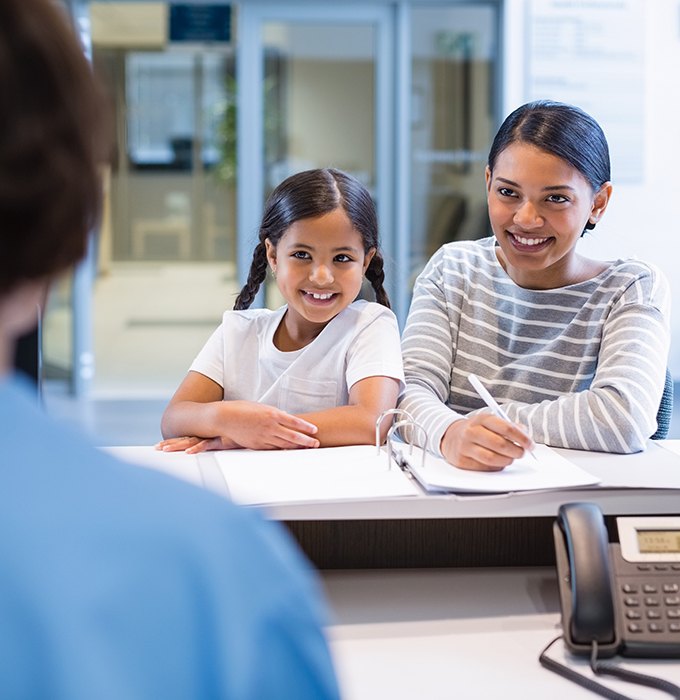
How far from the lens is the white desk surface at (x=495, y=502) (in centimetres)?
118

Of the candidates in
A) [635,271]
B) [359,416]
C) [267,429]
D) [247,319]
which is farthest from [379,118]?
[267,429]

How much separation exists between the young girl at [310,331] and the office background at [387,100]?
334 cm

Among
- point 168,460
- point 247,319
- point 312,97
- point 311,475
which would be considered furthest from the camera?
point 312,97

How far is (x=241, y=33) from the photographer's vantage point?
5613 millimetres

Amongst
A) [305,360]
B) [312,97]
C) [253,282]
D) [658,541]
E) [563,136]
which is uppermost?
[312,97]

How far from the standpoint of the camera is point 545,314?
1841mm

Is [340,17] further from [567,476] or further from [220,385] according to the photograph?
[567,476]

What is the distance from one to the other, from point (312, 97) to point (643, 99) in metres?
1.78

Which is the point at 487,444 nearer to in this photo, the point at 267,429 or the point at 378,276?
the point at 267,429

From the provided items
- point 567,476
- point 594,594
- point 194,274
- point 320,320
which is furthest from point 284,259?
point 194,274

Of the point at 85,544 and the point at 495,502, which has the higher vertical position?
the point at 85,544

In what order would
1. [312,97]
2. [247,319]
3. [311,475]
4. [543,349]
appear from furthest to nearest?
1. [312,97]
2. [247,319]
3. [543,349]
4. [311,475]

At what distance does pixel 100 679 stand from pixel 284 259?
1.48m

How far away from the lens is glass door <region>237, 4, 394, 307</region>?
5.59 meters
